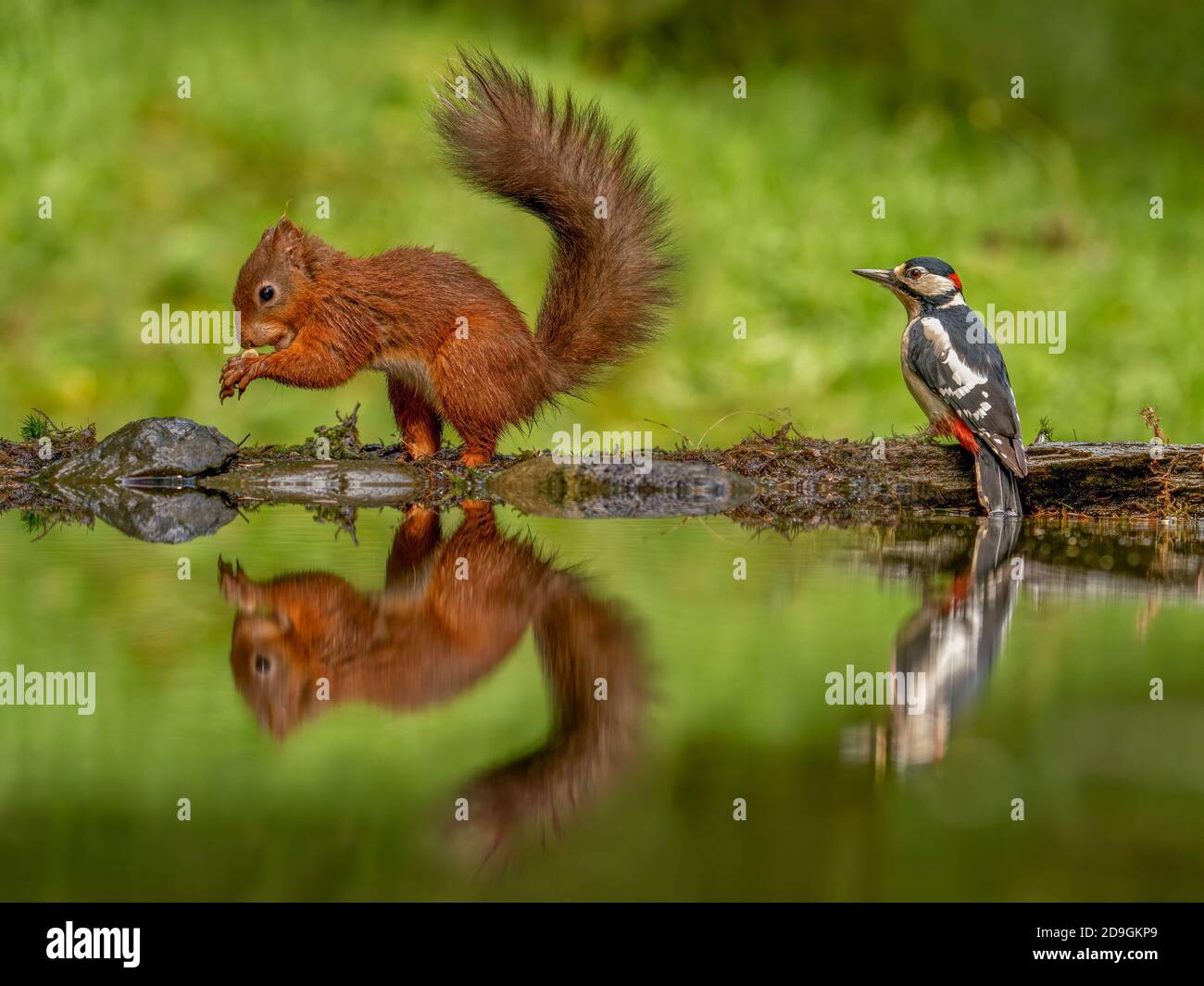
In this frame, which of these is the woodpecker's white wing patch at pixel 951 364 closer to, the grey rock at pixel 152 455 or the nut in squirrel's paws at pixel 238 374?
Answer: the nut in squirrel's paws at pixel 238 374

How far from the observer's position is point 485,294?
5.91 metres

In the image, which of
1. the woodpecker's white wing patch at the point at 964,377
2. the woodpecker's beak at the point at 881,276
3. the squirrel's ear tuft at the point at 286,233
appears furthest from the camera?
the woodpecker's beak at the point at 881,276

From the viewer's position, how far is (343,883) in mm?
1767

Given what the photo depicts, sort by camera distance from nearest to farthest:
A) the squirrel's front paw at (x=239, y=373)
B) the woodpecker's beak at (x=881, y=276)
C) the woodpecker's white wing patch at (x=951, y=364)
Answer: the woodpecker's white wing patch at (x=951, y=364) → the squirrel's front paw at (x=239, y=373) → the woodpecker's beak at (x=881, y=276)

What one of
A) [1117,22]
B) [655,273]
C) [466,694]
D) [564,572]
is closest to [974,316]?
[655,273]

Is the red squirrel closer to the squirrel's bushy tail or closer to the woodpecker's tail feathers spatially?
the squirrel's bushy tail

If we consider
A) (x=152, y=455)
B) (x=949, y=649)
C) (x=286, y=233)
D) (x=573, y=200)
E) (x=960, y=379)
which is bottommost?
(x=949, y=649)

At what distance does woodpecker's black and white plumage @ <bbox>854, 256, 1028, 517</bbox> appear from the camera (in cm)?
536

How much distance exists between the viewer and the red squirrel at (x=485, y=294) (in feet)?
19.1

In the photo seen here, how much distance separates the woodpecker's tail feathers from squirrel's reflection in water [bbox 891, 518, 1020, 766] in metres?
1.22

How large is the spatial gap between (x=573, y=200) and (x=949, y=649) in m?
3.57

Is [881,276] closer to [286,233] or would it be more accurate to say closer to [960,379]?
[960,379]

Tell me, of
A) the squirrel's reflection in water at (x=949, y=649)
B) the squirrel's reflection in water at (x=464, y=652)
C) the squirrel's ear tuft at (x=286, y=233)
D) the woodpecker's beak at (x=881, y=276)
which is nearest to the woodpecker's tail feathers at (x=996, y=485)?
the woodpecker's beak at (x=881, y=276)

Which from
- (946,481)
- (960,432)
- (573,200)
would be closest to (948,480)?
(946,481)
